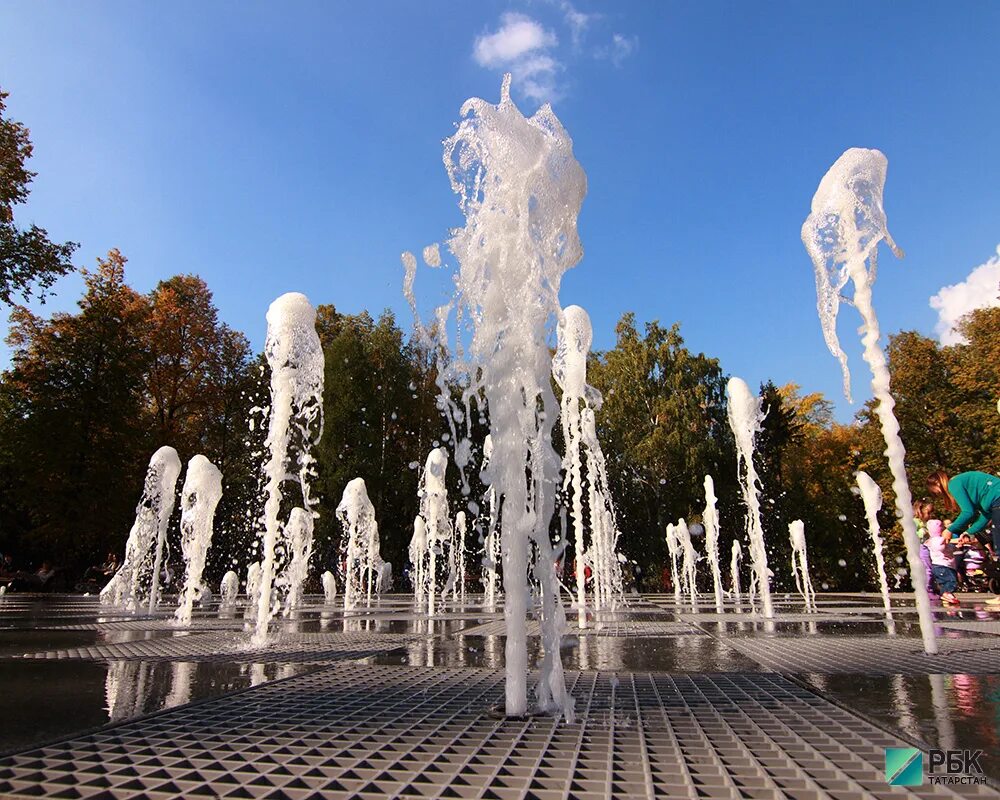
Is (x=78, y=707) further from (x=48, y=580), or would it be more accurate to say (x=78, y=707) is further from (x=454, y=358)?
(x=48, y=580)

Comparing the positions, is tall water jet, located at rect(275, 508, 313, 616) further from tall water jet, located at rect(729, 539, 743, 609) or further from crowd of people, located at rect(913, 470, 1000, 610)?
crowd of people, located at rect(913, 470, 1000, 610)

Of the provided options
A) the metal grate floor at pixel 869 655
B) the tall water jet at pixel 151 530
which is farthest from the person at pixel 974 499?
the tall water jet at pixel 151 530

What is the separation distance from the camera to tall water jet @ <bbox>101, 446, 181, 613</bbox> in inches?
509

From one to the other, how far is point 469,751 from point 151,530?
1433 centimetres

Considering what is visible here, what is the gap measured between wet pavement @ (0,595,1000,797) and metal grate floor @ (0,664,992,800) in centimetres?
6

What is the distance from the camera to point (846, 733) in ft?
8.32

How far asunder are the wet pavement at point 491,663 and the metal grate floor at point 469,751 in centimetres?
6

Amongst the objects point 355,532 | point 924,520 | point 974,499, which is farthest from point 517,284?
point 355,532

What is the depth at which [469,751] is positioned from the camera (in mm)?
2344

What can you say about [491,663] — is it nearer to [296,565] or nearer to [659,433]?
[296,565]

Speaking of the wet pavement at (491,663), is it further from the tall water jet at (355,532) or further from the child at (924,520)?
the tall water jet at (355,532)

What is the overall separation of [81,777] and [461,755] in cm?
112

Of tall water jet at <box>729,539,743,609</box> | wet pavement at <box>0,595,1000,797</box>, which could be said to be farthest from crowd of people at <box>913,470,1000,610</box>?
tall water jet at <box>729,539,743,609</box>

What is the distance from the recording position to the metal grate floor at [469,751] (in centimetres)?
194
